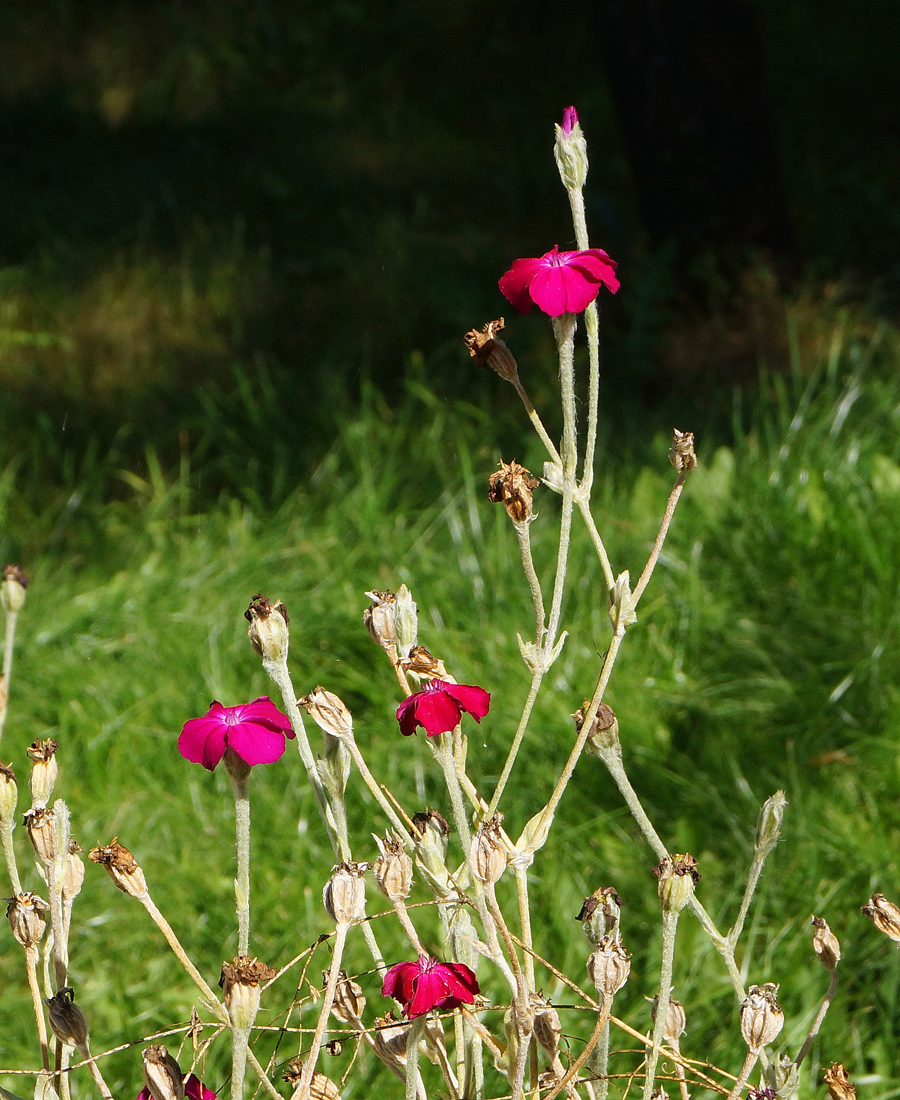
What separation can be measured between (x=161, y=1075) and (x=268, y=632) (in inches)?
12.4

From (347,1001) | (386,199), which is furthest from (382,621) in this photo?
(386,199)

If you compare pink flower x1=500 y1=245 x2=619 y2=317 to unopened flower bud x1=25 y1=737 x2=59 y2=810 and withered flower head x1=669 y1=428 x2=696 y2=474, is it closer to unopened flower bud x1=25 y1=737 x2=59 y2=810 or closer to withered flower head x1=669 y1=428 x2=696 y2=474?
withered flower head x1=669 y1=428 x2=696 y2=474

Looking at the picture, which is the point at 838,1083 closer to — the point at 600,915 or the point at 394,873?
the point at 600,915

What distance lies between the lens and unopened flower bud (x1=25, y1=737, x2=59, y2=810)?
3.24ft

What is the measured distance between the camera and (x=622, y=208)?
480 cm

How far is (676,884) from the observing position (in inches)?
36.1

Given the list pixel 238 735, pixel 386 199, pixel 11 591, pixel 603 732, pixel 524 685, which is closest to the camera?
pixel 238 735

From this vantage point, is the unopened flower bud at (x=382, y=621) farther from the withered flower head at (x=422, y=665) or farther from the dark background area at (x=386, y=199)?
the dark background area at (x=386, y=199)

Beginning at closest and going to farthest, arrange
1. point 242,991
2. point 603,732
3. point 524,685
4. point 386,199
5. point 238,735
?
point 242,991 < point 238,735 < point 603,732 < point 524,685 < point 386,199

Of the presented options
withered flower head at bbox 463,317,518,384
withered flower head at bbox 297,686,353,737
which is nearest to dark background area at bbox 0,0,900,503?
withered flower head at bbox 463,317,518,384

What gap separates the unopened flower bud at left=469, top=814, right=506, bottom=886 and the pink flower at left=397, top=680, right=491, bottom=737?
3.1 inches

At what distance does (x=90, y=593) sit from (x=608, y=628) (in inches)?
46.3

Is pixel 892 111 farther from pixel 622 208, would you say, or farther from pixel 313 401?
pixel 313 401

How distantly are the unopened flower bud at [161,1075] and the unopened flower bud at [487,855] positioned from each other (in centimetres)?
25
